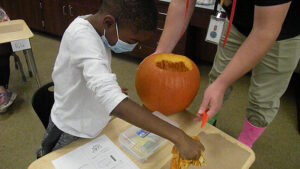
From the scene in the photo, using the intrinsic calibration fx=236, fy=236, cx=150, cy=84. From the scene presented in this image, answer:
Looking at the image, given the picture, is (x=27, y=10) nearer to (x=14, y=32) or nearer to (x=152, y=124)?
(x=14, y=32)

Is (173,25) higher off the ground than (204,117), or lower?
higher

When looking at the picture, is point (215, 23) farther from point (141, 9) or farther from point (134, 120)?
point (134, 120)

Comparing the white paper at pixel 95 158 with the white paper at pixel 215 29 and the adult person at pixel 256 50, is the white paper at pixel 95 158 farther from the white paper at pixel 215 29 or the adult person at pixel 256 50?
the white paper at pixel 215 29

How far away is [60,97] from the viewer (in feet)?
2.65

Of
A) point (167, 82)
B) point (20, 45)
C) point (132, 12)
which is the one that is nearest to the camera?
point (132, 12)

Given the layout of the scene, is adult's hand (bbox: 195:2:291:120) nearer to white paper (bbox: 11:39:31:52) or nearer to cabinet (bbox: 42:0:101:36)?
white paper (bbox: 11:39:31:52)

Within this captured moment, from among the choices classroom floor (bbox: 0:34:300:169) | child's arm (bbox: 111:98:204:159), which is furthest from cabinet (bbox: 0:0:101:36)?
child's arm (bbox: 111:98:204:159)

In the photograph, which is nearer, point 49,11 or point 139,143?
point 139,143

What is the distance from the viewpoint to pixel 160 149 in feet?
2.50

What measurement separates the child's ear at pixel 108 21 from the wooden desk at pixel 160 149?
338 mm

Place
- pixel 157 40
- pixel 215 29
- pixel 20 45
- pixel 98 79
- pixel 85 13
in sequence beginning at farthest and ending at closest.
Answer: pixel 85 13 → pixel 157 40 → pixel 20 45 → pixel 215 29 → pixel 98 79

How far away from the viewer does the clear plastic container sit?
0.73 m

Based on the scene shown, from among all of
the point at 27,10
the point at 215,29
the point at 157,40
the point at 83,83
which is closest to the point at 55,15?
the point at 27,10

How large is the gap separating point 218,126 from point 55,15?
7.54ft
